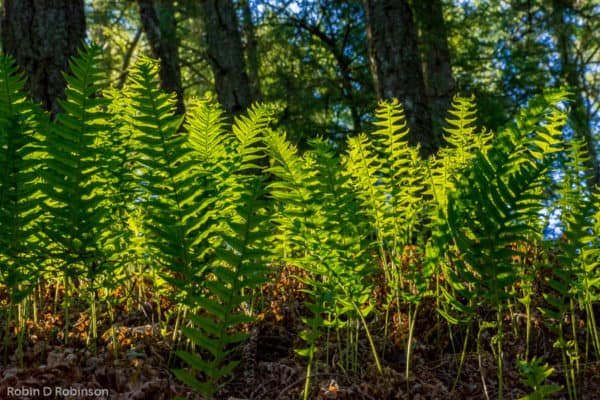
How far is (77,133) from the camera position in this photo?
1.43 m

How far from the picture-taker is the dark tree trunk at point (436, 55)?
23.4 feet

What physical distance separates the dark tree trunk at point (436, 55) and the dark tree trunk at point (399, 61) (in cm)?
300

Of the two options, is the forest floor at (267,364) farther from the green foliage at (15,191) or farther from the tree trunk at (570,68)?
the tree trunk at (570,68)

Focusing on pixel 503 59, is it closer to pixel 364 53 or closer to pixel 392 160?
pixel 364 53

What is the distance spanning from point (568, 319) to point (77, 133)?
6.72ft

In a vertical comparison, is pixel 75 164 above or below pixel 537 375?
above

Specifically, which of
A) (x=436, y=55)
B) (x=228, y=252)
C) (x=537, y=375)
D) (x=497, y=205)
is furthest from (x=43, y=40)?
(x=436, y=55)

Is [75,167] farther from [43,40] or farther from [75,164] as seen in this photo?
[43,40]

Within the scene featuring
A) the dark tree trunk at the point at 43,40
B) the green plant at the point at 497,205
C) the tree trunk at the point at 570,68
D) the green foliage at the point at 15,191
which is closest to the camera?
the green plant at the point at 497,205

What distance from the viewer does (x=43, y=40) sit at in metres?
3.28

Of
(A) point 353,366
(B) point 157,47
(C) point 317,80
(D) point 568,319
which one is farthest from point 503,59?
(A) point 353,366

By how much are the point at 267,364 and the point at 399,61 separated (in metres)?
2.90

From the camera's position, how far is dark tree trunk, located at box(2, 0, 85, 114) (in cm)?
319

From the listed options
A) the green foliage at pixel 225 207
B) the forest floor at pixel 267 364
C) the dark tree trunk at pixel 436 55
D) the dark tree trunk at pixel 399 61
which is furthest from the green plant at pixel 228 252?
the dark tree trunk at pixel 436 55
